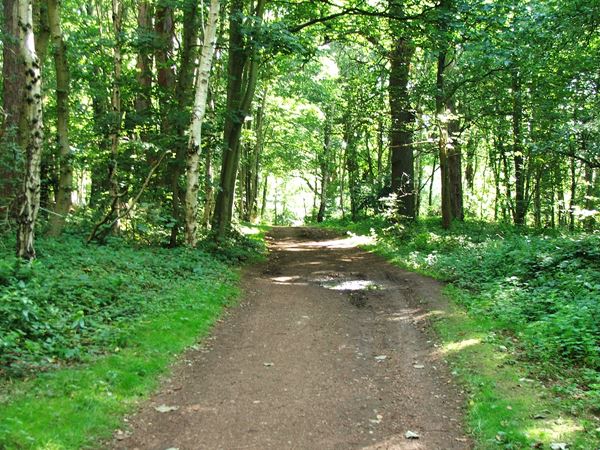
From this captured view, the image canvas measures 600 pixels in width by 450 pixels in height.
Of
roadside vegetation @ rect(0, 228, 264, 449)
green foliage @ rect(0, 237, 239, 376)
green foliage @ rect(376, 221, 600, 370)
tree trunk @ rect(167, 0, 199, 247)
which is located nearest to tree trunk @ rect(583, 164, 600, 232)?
green foliage @ rect(376, 221, 600, 370)

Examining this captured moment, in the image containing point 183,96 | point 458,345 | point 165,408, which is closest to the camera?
→ point 165,408

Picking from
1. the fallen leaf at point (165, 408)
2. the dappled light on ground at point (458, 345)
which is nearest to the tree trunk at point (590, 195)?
the dappled light on ground at point (458, 345)

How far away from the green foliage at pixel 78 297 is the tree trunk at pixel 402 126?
11405 mm

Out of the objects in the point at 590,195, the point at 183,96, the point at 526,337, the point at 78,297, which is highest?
the point at 183,96

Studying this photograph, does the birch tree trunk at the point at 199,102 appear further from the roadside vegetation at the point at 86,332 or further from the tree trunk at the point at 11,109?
the tree trunk at the point at 11,109

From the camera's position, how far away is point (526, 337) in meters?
7.52

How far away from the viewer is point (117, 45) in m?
12.7

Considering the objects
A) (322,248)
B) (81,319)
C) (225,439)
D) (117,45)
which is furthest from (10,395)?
(322,248)

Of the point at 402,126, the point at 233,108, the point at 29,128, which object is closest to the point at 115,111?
the point at 233,108

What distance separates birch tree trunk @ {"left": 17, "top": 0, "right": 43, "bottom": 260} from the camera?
26.5 ft

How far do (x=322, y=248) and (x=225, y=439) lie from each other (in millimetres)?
15835

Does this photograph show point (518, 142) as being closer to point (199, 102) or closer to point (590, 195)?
point (590, 195)

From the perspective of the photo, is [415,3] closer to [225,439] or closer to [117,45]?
[117,45]

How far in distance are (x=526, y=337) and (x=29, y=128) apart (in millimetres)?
8621
